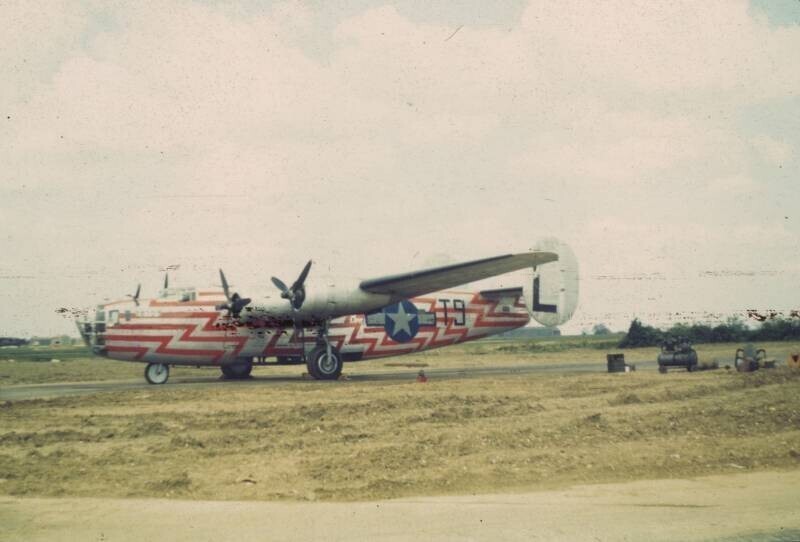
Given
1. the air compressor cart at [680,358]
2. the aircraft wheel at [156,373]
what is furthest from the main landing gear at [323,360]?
the air compressor cart at [680,358]

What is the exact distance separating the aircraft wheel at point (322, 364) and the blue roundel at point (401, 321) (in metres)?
2.52

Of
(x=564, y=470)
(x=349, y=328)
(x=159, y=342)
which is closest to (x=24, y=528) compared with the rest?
(x=564, y=470)

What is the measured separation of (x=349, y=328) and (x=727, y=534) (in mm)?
18475

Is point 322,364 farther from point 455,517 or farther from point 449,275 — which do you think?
point 455,517

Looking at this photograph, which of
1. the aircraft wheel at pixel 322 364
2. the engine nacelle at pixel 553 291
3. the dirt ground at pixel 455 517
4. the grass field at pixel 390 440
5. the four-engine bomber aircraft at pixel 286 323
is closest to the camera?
the dirt ground at pixel 455 517

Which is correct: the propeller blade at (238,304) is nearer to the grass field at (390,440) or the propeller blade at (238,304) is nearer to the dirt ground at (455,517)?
the grass field at (390,440)

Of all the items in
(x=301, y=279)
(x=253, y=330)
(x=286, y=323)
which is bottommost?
(x=253, y=330)

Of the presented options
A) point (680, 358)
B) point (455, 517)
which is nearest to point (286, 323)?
point (680, 358)

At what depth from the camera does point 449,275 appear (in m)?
22.2

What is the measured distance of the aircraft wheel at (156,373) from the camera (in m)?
23.2

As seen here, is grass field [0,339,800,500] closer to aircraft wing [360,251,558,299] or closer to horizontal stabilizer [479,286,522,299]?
aircraft wing [360,251,558,299]

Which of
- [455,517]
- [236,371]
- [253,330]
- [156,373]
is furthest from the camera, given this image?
[236,371]

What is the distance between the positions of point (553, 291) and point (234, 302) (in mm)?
11680

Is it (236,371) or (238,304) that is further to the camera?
(236,371)
